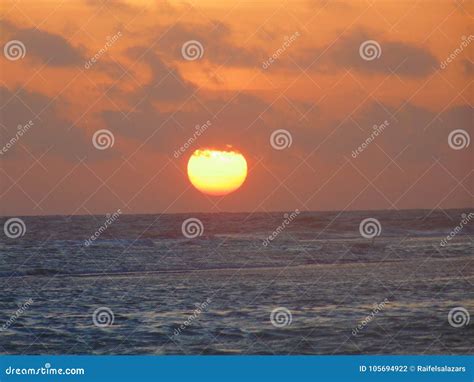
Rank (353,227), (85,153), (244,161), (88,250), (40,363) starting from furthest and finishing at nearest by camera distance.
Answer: (353,227), (88,250), (244,161), (85,153), (40,363)

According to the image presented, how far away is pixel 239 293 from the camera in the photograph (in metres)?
21.8

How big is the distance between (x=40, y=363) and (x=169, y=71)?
1827 cm

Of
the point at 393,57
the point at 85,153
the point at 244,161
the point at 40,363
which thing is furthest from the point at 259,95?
the point at 40,363

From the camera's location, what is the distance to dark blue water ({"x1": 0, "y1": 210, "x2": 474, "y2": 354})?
15383 mm

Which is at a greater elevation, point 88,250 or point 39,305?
point 88,250

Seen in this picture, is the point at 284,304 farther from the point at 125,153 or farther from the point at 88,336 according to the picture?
the point at 125,153

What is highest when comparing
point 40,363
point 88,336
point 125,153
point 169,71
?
point 125,153

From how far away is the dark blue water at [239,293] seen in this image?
15.4 meters

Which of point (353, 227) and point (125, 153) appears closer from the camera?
point (125, 153)

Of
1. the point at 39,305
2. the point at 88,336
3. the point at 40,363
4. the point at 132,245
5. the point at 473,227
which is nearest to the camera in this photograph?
the point at 40,363

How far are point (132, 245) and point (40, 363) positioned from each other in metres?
32.5

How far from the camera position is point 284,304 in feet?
66.4

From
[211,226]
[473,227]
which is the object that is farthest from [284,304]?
[211,226]

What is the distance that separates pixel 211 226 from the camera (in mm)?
52688
